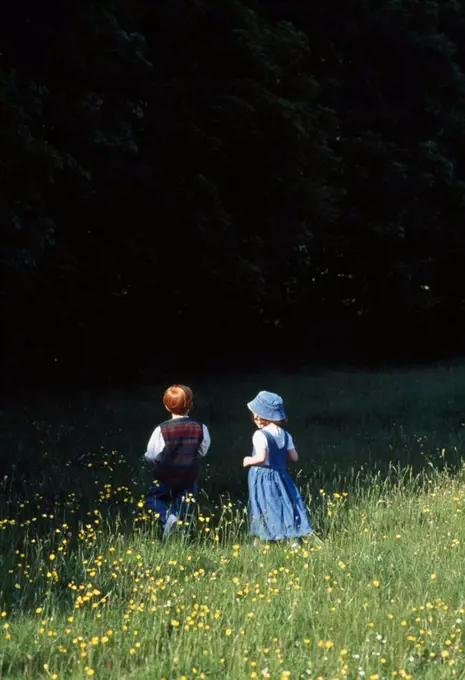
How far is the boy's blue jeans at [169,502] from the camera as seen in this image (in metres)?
7.95

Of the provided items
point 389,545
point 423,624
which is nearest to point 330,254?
point 389,545

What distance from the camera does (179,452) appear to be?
25.9ft

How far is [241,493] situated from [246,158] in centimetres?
1193

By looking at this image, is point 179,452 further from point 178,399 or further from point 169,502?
point 169,502

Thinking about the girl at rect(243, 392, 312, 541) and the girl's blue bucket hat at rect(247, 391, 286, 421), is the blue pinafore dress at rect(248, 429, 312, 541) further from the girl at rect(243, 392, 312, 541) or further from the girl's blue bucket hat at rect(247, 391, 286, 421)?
the girl's blue bucket hat at rect(247, 391, 286, 421)

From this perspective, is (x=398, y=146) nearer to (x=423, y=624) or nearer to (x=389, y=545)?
(x=389, y=545)

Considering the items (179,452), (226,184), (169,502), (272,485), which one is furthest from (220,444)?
(226,184)

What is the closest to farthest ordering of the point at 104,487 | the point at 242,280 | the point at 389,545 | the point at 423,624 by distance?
1. the point at 423,624
2. the point at 389,545
3. the point at 104,487
4. the point at 242,280

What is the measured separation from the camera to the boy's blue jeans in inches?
313

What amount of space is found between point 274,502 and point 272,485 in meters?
0.14

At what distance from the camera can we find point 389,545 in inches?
293

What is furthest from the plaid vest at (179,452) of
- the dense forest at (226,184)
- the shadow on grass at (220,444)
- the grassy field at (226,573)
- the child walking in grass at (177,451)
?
the dense forest at (226,184)

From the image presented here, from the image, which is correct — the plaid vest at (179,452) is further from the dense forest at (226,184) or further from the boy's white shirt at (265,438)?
the dense forest at (226,184)

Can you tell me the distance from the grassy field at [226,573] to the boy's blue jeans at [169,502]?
6.5 inches
